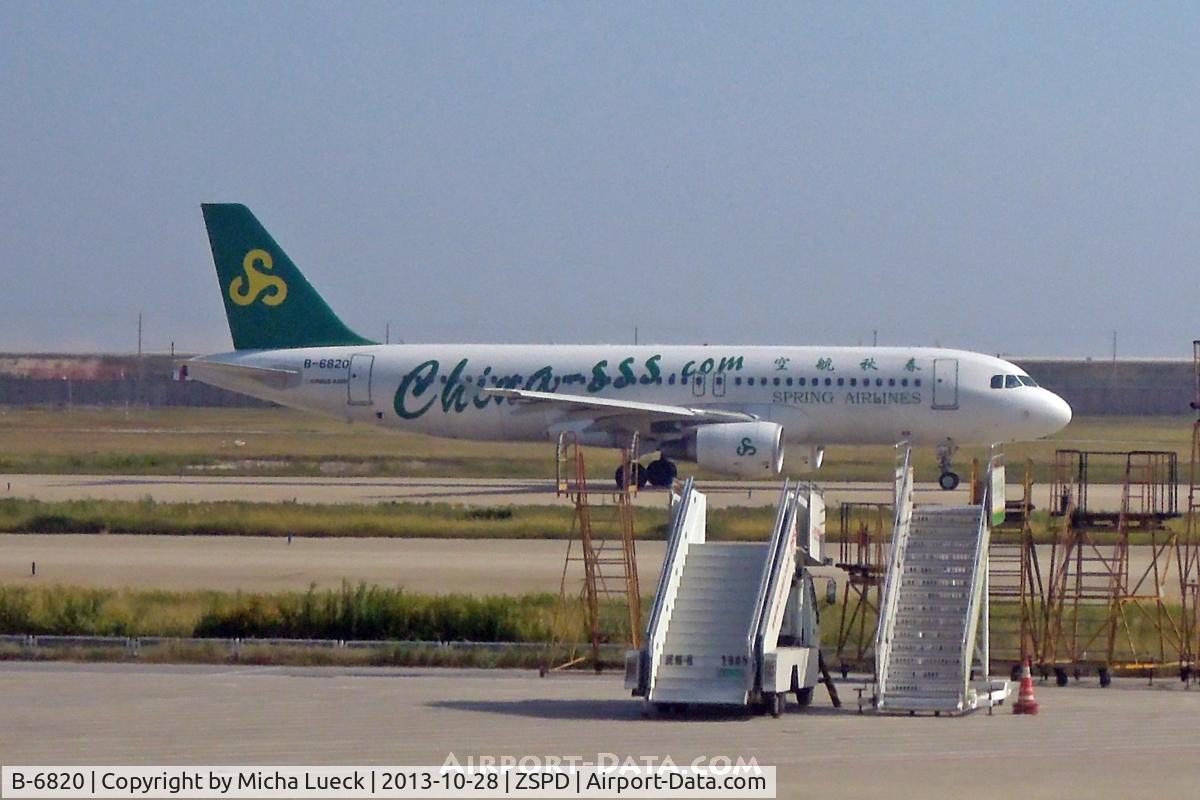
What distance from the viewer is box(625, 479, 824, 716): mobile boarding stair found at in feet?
58.4

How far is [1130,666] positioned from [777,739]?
6797mm

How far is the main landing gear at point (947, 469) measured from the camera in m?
44.4

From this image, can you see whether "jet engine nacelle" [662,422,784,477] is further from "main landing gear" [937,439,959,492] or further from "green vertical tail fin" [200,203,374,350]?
"green vertical tail fin" [200,203,374,350]

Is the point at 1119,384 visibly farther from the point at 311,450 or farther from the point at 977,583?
the point at 977,583

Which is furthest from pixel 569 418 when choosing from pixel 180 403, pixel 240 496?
pixel 180 403

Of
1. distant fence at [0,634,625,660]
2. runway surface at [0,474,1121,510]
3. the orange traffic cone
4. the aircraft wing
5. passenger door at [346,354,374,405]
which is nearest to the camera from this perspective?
the orange traffic cone

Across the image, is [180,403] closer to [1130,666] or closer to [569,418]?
[569,418]

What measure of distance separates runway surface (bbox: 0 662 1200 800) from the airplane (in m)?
24.1

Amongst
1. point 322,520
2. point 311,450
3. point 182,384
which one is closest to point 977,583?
point 322,520

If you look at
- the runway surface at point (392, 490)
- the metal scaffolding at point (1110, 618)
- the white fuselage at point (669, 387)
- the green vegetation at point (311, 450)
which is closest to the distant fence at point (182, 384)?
the green vegetation at point (311, 450)

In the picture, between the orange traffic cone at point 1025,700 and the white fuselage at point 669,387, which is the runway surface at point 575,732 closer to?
the orange traffic cone at point 1025,700

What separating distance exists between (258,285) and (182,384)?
240 feet

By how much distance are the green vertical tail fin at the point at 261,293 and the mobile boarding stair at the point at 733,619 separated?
30746mm

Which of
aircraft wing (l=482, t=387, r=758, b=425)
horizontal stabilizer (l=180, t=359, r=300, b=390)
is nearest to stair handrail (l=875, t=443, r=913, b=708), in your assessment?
aircraft wing (l=482, t=387, r=758, b=425)
